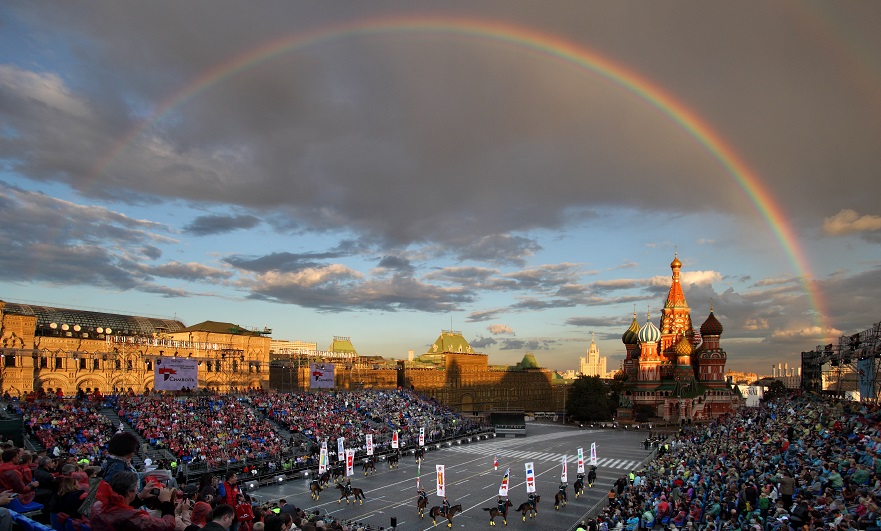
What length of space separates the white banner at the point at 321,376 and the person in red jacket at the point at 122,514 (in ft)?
178

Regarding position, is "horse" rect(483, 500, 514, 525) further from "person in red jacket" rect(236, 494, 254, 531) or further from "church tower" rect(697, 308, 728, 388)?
"church tower" rect(697, 308, 728, 388)

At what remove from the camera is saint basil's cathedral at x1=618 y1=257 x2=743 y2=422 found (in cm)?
9381

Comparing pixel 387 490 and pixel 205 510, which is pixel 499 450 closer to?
pixel 387 490

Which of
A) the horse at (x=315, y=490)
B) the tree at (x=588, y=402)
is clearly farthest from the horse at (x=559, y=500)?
the tree at (x=588, y=402)

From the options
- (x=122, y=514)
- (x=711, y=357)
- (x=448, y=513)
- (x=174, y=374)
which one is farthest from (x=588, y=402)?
(x=122, y=514)

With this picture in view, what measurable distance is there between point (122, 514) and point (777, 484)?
20.4m

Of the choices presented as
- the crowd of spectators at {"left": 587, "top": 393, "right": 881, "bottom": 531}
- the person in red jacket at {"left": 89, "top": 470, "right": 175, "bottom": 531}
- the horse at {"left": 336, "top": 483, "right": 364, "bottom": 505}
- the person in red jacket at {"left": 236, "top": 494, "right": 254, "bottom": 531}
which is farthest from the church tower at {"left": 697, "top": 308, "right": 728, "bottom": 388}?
the person in red jacket at {"left": 89, "top": 470, "right": 175, "bottom": 531}

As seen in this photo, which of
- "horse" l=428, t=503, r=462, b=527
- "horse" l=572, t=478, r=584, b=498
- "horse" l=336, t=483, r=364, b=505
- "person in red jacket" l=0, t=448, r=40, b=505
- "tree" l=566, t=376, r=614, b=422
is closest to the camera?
"person in red jacket" l=0, t=448, r=40, b=505

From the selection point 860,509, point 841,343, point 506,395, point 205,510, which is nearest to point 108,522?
point 205,510

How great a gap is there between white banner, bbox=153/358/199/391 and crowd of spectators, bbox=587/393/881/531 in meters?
33.7

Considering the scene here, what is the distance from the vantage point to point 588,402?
8950 cm

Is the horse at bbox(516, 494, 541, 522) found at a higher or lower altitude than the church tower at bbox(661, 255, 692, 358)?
lower

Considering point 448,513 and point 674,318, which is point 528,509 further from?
point 674,318

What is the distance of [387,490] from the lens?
37438 mm
